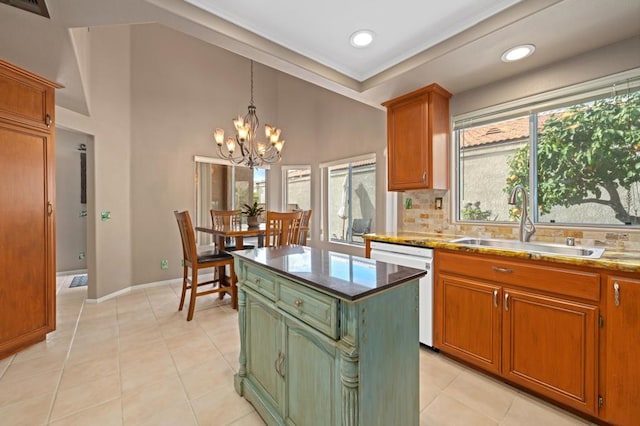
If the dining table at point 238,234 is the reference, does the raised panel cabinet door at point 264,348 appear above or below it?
below

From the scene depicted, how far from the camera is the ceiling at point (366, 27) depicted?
1.67 meters

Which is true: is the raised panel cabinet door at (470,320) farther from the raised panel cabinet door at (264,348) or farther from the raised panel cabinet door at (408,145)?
the raised panel cabinet door at (264,348)

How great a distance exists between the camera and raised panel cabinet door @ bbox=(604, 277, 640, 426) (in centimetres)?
139

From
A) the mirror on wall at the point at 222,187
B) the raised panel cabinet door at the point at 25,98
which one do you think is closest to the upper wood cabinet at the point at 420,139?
the mirror on wall at the point at 222,187

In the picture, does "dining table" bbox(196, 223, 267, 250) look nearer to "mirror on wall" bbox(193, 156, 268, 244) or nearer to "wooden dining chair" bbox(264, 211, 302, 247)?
"wooden dining chair" bbox(264, 211, 302, 247)

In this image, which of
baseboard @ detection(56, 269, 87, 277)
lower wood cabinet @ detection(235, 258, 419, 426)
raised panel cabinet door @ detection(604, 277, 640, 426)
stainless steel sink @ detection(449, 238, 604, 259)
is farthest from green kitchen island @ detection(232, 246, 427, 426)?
baseboard @ detection(56, 269, 87, 277)

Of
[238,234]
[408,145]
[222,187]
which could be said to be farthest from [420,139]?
[222,187]

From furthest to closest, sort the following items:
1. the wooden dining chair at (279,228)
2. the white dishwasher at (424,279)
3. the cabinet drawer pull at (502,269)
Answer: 1. the wooden dining chair at (279,228)
2. the white dishwasher at (424,279)
3. the cabinet drawer pull at (502,269)

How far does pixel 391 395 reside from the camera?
1146 millimetres

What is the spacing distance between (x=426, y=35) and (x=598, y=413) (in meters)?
2.62

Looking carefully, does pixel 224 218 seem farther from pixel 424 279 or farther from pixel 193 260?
pixel 424 279

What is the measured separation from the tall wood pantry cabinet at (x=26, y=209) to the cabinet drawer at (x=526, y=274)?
11.2 ft

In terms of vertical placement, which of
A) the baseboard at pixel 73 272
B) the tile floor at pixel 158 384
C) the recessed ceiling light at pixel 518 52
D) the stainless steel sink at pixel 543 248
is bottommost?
the tile floor at pixel 158 384

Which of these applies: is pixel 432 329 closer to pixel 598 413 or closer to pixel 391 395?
pixel 598 413
